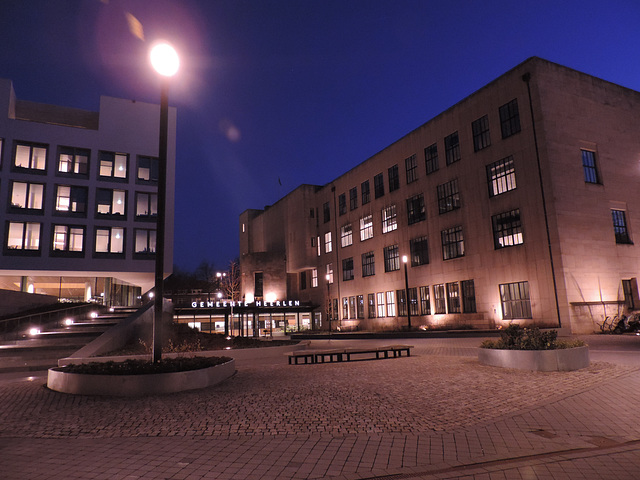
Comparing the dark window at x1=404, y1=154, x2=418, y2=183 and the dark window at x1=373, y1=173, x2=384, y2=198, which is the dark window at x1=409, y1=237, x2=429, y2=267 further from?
the dark window at x1=373, y1=173, x2=384, y2=198

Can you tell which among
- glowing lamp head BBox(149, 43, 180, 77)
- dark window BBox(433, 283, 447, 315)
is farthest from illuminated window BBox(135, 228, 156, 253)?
glowing lamp head BBox(149, 43, 180, 77)

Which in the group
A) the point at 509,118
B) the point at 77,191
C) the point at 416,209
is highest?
the point at 509,118

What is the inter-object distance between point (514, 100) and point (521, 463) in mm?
31266

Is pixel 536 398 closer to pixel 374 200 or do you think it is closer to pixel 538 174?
pixel 538 174

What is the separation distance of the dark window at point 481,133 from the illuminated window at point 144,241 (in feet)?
102

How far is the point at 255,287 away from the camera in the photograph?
69.2 metres

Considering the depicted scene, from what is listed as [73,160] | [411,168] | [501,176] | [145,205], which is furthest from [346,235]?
[73,160]

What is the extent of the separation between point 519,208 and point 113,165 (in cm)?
3673

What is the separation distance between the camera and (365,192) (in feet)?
168

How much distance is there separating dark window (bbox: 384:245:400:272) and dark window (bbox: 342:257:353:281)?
302 inches

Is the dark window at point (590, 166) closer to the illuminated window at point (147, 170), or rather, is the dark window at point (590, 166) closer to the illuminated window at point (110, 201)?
the illuminated window at point (147, 170)

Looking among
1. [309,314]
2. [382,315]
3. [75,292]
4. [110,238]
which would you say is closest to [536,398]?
[382,315]

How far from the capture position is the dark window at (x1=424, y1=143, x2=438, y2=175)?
3994 centimetres

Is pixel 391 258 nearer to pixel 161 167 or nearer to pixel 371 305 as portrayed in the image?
pixel 371 305
